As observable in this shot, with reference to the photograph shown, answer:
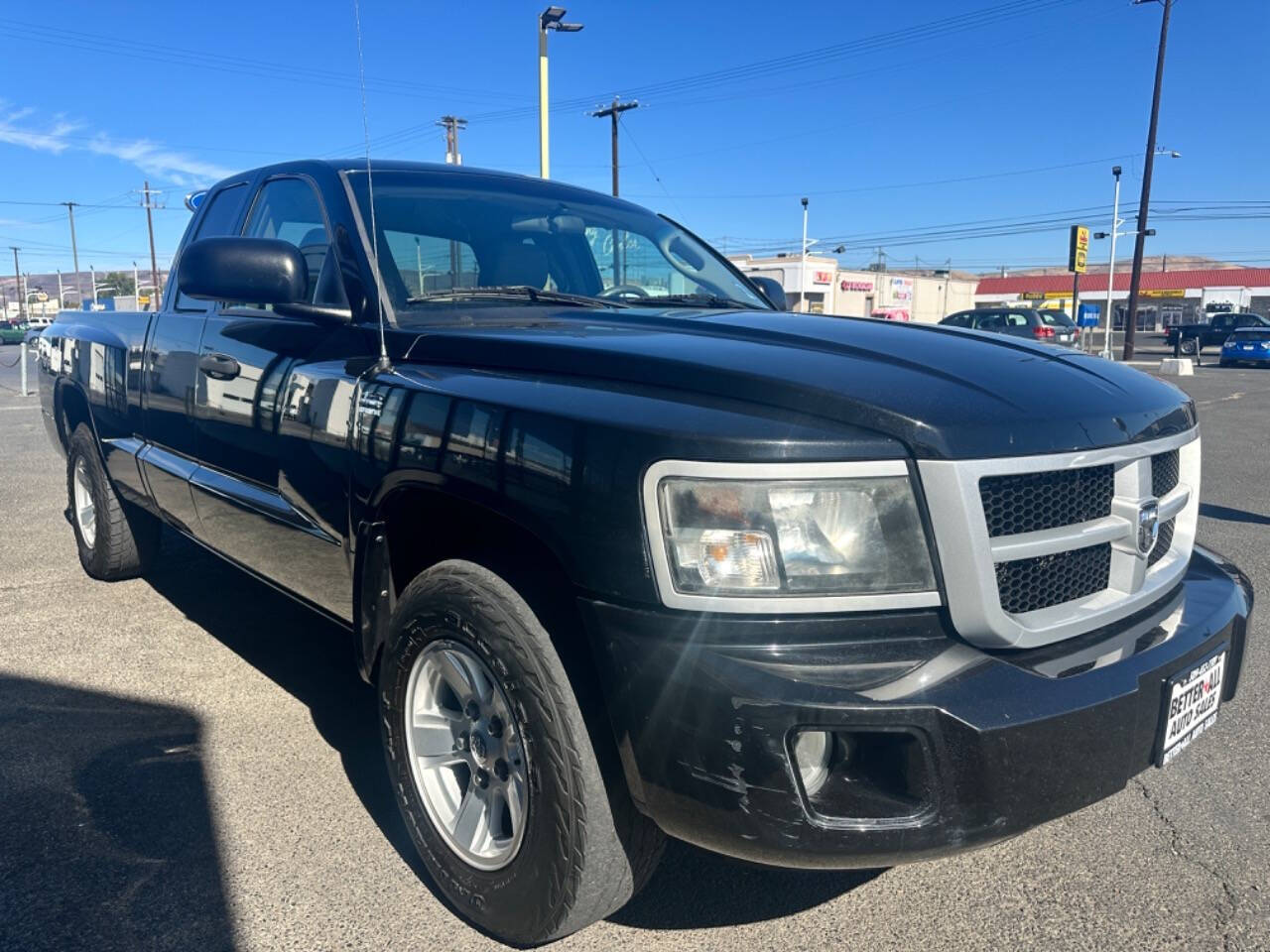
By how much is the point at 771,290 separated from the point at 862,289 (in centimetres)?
Answer: 6161

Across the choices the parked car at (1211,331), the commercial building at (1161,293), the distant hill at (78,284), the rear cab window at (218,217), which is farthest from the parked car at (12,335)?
the rear cab window at (218,217)

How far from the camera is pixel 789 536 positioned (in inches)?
70.9

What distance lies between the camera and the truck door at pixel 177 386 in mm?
3596

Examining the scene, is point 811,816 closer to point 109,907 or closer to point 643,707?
point 643,707

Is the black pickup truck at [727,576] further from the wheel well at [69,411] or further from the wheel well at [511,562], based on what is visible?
the wheel well at [69,411]

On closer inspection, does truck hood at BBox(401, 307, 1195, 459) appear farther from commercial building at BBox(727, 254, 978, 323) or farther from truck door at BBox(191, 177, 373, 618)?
commercial building at BBox(727, 254, 978, 323)

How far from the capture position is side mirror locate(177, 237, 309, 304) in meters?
2.74

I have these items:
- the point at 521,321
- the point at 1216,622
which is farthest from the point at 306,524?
the point at 1216,622

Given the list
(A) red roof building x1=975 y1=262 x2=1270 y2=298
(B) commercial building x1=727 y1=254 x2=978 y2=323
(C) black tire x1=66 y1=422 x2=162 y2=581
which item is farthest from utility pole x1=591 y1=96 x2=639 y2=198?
(A) red roof building x1=975 y1=262 x2=1270 y2=298

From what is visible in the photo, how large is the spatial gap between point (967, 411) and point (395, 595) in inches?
59.4

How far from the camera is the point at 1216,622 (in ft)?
7.28

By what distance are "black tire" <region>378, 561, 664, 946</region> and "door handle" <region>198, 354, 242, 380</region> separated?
53.2 inches

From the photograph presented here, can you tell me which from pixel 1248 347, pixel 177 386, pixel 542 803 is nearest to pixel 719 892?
pixel 542 803

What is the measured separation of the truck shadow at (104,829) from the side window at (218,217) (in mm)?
1508
